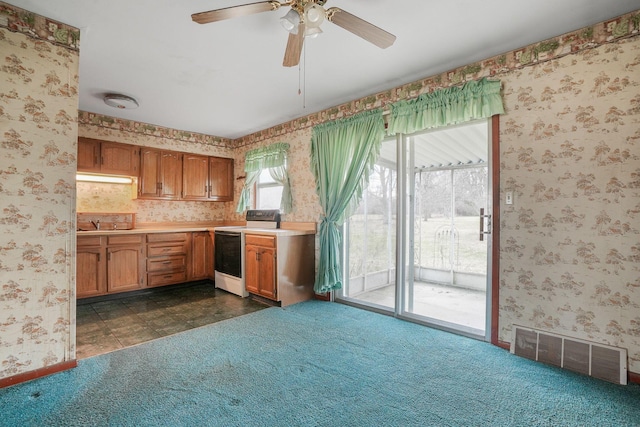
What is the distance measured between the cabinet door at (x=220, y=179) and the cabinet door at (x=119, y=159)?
1.14 m

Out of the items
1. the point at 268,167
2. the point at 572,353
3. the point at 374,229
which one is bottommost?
the point at 572,353

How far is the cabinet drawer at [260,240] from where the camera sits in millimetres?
3645

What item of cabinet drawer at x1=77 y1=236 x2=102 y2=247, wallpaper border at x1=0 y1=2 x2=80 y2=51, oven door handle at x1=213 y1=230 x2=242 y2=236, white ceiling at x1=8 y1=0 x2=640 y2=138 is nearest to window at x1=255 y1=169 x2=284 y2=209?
oven door handle at x1=213 y1=230 x2=242 y2=236

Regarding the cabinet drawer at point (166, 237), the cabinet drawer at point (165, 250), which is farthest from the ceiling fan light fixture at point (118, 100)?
the cabinet drawer at point (165, 250)

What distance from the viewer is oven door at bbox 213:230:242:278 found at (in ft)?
13.6

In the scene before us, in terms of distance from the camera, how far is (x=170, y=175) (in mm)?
4750

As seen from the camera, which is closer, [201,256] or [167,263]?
[167,263]

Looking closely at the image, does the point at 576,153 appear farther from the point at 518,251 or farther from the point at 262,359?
the point at 262,359

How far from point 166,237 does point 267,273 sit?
5.81 feet

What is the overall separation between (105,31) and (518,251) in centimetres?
359

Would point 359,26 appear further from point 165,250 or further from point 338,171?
point 165,250

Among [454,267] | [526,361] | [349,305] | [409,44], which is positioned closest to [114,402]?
[349,305]

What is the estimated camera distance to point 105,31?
7.36 feet

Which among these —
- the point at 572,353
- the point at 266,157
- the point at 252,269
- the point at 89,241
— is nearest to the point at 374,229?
the point at 252,269
